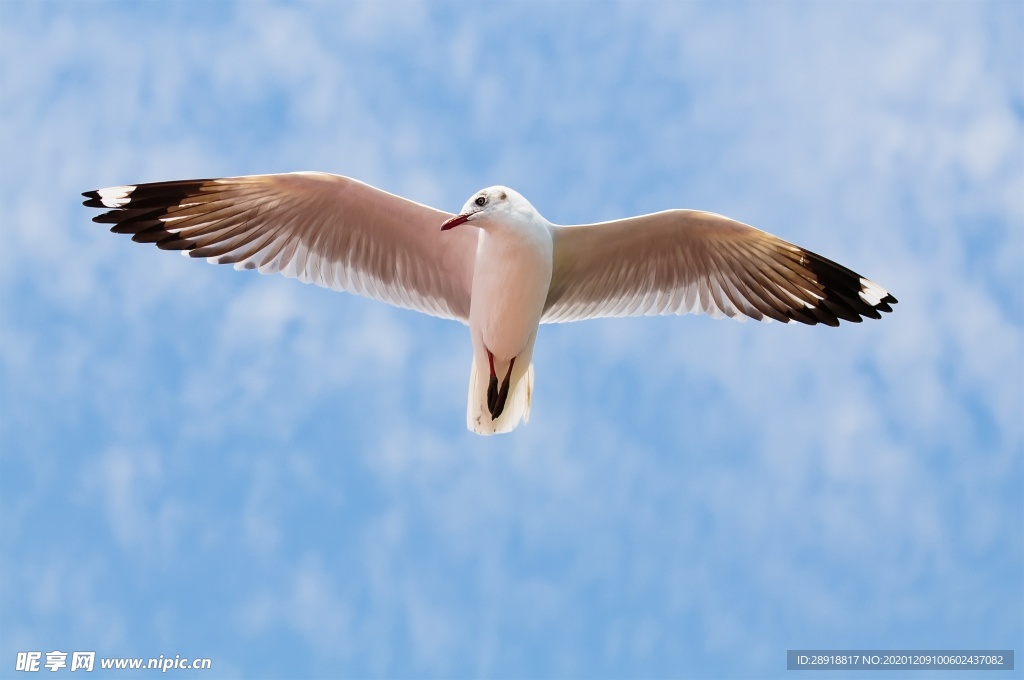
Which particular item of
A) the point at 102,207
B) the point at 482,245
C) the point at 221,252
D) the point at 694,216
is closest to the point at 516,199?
the point at 482,245

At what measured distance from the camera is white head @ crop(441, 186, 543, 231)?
8.41 metres

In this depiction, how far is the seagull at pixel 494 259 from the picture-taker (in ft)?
28.9

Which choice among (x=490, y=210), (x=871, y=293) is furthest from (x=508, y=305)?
(x=871, y=293)

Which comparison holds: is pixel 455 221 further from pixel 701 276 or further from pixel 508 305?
pixel 701 276

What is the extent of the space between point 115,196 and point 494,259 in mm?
2421

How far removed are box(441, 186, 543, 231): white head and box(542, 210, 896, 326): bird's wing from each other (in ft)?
2.07

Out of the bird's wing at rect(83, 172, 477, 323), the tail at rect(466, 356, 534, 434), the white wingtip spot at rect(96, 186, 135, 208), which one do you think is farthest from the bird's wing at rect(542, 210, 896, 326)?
the white wingtip spot at rect(96, 186, 135, 208)

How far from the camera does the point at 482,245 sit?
873 cm

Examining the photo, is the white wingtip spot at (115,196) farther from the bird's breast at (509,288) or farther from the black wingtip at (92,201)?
the bird's breast at (509,288)

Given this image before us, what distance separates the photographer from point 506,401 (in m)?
9.06

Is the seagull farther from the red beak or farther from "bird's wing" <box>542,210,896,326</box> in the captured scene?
the red beak

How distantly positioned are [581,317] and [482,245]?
45.4 inches

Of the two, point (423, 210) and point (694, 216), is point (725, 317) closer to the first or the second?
point (694, 216)

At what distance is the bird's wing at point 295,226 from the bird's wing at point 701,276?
0.76 m
